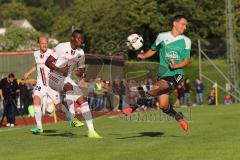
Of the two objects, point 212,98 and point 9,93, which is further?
point 212,98

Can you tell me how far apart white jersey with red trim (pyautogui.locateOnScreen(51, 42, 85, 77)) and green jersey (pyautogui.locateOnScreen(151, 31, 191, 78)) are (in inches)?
69.0

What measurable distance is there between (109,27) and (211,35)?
10.9m

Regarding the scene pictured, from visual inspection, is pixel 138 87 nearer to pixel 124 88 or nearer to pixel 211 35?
pixel 124 88

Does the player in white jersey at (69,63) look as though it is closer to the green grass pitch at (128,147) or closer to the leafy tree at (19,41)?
the green grass pitch at (128,147)

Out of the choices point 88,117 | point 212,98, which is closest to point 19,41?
point 212,98

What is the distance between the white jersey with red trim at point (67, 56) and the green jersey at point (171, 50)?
5.75 ft

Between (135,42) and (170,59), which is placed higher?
(135,42)

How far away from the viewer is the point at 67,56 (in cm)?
1459

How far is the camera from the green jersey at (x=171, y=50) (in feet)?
45.3

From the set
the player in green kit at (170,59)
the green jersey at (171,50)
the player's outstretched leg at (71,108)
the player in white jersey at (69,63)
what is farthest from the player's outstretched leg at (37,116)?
the green jersey at (171,50)

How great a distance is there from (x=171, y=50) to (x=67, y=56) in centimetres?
231

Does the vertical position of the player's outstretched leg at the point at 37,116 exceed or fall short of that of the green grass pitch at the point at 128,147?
it exceeds it

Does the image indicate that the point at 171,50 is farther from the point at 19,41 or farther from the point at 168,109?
the point at 19,41

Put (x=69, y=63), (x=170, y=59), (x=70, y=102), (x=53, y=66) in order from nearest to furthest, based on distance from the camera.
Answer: (x=170, y=59) < (x=53, y=66) < (x=69, y=63) < (x=70, y=102)
